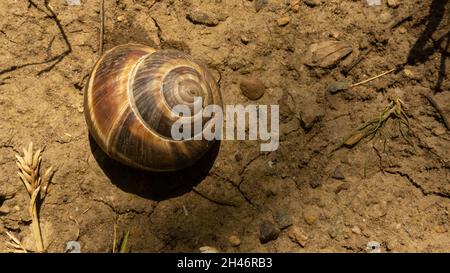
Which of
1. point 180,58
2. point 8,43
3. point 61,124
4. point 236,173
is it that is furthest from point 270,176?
point 8,43

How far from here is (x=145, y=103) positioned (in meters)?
2.80

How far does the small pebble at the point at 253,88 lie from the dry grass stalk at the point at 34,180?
1.31 m

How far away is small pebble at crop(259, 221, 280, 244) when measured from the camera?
121 inches

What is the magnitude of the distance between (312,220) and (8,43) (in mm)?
2190

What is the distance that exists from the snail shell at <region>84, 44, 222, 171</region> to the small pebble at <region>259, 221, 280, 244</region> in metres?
0.60

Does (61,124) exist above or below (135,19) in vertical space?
below

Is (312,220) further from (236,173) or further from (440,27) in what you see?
(440,27)

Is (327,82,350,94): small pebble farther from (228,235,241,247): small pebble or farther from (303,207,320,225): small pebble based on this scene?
(228,235,241,247): small pebble

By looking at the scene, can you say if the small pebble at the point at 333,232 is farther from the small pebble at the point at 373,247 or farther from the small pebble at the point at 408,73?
the small pebble at the point at 408,73

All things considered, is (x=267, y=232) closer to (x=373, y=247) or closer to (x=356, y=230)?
(x=356, y=230)

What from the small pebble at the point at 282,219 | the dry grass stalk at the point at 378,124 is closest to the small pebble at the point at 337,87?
the dry grass stalk at the point at 378,124

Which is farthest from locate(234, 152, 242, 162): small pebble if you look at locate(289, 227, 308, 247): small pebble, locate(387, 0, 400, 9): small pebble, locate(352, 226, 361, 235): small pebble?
locate(387, 0, 400, 9): small pebble

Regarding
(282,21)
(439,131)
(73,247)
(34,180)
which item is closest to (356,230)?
(439,131)

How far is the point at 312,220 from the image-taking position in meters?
3.11
